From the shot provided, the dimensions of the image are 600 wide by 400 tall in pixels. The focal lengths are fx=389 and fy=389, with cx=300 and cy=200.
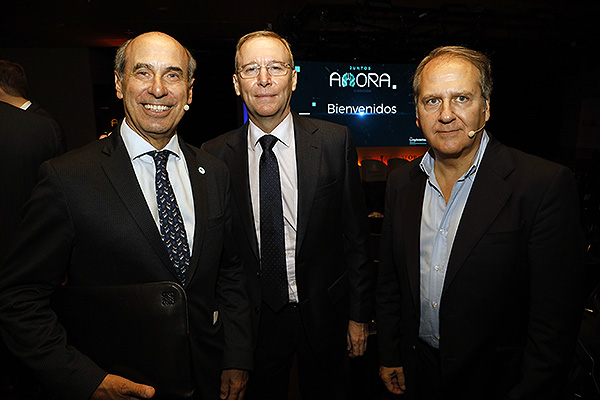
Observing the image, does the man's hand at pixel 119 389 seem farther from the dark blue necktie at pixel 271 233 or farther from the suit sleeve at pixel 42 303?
the dark blue necktie at pixel 271 233

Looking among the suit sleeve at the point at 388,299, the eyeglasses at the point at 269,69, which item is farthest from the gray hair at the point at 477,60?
the eyeglasses at the point at 269,69

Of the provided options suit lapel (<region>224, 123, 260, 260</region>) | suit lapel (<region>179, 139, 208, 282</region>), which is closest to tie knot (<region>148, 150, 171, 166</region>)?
suit lapel (<region>179, 139, 208, 282</region>)

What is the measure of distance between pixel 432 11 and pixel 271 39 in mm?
5432

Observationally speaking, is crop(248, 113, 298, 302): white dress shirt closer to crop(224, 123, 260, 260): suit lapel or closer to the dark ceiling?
crop(224, 123, 260, 260): suit lapel

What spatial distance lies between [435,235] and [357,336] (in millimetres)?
730

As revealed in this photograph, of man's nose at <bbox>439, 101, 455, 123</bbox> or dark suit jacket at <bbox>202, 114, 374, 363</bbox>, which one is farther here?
dark suit jacket at <bbox>202, 114, 374, 363</bbox>

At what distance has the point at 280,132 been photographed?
1.88 meters

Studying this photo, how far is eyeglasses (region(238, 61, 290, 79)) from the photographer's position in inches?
72.5

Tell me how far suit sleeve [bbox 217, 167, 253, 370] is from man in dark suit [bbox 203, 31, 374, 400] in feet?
0.51

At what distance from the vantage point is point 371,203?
711cm

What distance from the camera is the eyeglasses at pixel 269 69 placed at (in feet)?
6.04

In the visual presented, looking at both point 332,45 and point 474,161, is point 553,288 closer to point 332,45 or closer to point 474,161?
point 474,161

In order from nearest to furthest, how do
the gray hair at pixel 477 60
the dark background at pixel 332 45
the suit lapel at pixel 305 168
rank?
the gray hair at pixel 477 60, the suit lapel at pixel 305 168, the dark background at pixel 332 45

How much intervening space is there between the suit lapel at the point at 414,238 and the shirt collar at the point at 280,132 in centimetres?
65
